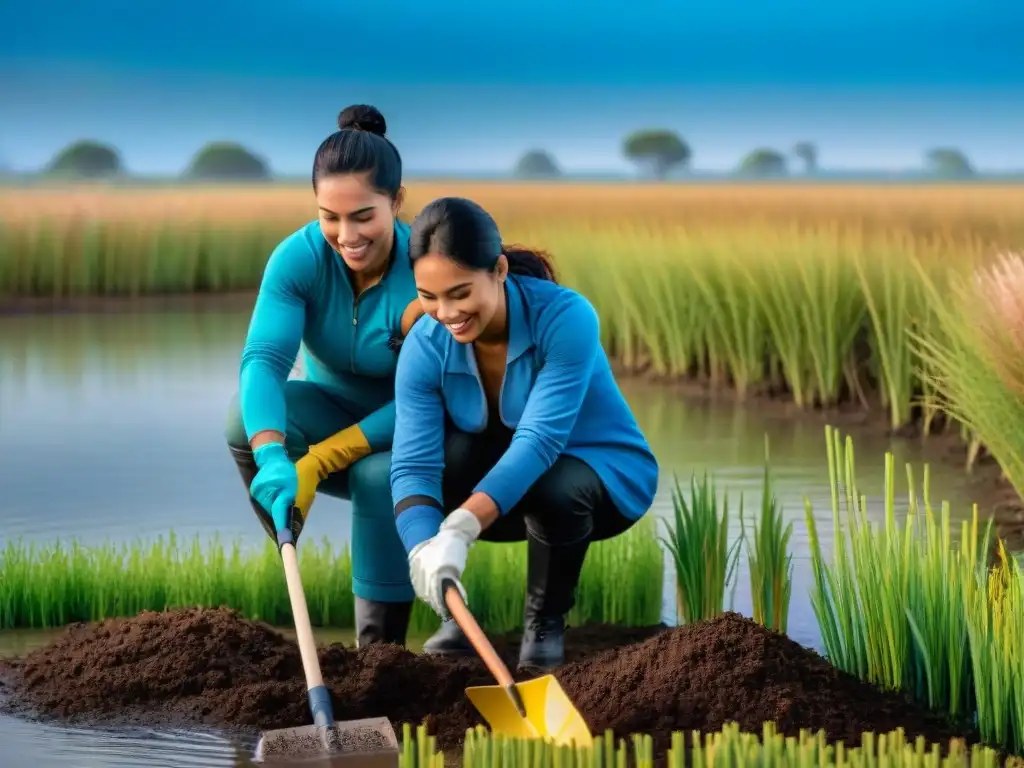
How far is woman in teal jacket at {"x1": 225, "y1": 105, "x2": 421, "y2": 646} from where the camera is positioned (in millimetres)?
3934

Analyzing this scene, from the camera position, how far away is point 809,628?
14.9 feet

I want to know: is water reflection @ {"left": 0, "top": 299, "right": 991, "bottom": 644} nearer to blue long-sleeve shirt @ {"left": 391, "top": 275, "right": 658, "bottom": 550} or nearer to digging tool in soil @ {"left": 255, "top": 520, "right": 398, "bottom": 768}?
blue long-sleeve shirt @ {"left": 391, "top": 275, "right": 658, "bottom": 550}

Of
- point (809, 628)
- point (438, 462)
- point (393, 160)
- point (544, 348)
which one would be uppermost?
point (393, 160)

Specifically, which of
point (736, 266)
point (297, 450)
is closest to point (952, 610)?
point (297, 450)

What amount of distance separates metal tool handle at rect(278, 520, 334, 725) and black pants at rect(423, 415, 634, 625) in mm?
549

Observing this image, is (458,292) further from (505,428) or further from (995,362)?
(995,362)

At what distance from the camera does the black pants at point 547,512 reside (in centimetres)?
393

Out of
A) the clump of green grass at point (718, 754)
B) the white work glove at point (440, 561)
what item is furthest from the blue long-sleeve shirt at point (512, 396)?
the clump of green grass at point (718, 754)

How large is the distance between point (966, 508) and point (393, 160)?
10.4 ft

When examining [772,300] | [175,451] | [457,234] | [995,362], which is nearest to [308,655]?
[457,234]

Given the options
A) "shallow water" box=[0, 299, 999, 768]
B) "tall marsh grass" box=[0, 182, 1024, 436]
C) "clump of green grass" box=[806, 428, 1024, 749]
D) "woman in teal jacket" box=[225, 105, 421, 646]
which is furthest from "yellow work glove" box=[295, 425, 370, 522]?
"tall marsh grass" box=[0, 182, 1024, 436]

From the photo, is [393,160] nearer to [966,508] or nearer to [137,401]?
[966,508]

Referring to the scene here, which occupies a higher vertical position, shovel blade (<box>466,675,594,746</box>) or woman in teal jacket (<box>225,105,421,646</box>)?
woman in teal jacket (<box>225,105,421,646</box>)

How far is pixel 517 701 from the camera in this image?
3250mm
